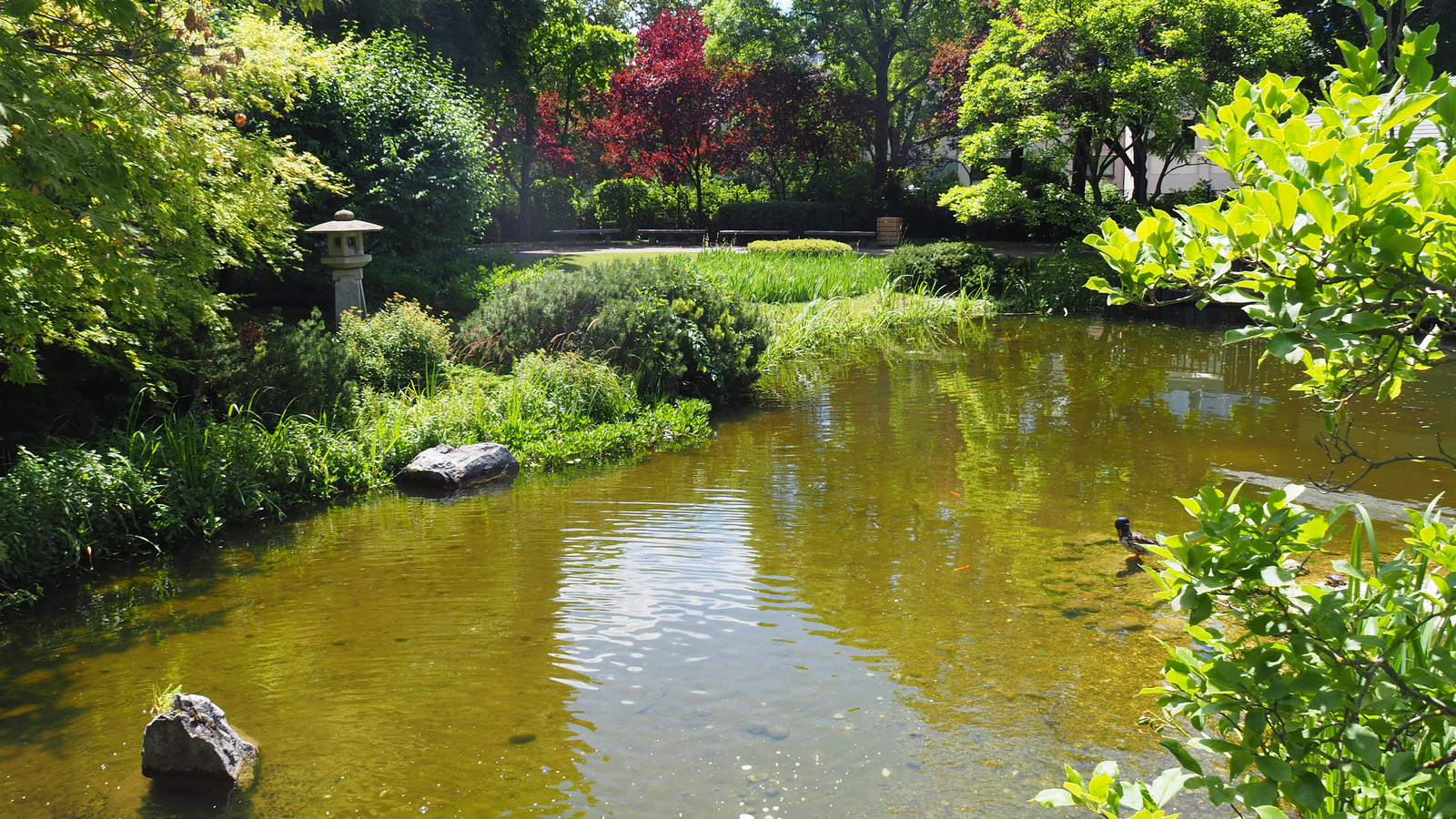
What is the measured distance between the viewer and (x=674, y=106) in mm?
27922

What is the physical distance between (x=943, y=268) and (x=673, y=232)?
9.89 meters

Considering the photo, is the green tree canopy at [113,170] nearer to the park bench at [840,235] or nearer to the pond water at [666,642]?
the pond water at [666,642]

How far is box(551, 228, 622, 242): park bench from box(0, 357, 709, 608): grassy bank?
18.3 m

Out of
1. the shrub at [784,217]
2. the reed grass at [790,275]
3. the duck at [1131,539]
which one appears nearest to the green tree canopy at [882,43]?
the shrub at [784,217]

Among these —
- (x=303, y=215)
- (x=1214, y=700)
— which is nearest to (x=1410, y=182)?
(x=1214, y=700)

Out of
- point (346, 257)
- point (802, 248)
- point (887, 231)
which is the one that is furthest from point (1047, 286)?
point (346, 257)

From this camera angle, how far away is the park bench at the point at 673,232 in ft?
86.3

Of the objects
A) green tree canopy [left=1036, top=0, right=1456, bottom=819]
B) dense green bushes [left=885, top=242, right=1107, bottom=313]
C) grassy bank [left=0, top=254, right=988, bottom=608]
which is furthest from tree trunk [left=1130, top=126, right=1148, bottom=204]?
green tree canopy [left=1036, top=0, right=1456, bottom=819]

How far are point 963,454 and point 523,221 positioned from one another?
2209 cm

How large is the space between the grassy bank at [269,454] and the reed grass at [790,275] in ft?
21.2

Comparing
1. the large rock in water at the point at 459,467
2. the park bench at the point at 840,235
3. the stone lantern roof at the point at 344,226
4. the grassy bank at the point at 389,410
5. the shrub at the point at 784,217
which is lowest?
the large rock in water at the point at 459,467

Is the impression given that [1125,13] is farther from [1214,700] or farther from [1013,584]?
[1214,700]

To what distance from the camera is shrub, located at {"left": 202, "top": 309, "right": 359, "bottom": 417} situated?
25.2ft

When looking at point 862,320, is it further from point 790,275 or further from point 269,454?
point 269,454
